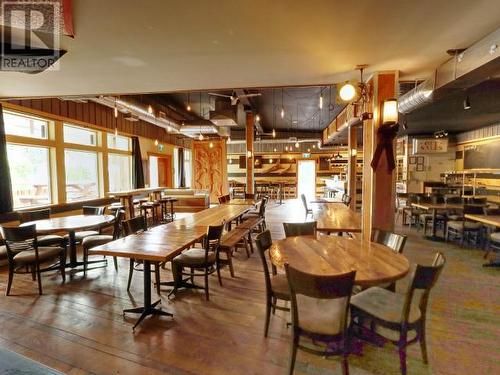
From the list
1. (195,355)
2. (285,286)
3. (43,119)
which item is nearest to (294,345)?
(285,286)

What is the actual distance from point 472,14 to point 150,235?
3.75 metres

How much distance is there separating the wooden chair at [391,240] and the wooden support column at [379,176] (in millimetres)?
690

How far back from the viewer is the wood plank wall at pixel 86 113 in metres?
5.11

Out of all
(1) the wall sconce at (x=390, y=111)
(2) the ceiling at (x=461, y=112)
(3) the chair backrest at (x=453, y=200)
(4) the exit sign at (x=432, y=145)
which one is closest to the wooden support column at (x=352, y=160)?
(2) the ceiling at (x=461, y=112)

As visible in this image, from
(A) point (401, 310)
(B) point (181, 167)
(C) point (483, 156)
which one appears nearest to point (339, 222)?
(A) point (401, 310)

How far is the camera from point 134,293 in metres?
3.17

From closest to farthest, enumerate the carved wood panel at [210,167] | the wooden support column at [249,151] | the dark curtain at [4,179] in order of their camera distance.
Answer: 1. the dark curtain at [4,179]
2. the wooden support column at [249,151]
3. the carved wood panel at [210,167]

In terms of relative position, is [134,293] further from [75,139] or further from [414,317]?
[75,139]

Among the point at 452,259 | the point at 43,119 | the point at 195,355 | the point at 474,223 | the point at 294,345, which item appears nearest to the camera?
the point at 294,345

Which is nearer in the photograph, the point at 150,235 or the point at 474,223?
the point at 150,235

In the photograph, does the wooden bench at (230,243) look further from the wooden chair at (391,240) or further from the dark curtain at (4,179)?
the dark curtain at (4,179)

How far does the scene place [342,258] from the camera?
7.06 ft

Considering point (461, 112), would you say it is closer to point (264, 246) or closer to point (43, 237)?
point (264, 246)

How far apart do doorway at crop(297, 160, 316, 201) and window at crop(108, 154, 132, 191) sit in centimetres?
859
